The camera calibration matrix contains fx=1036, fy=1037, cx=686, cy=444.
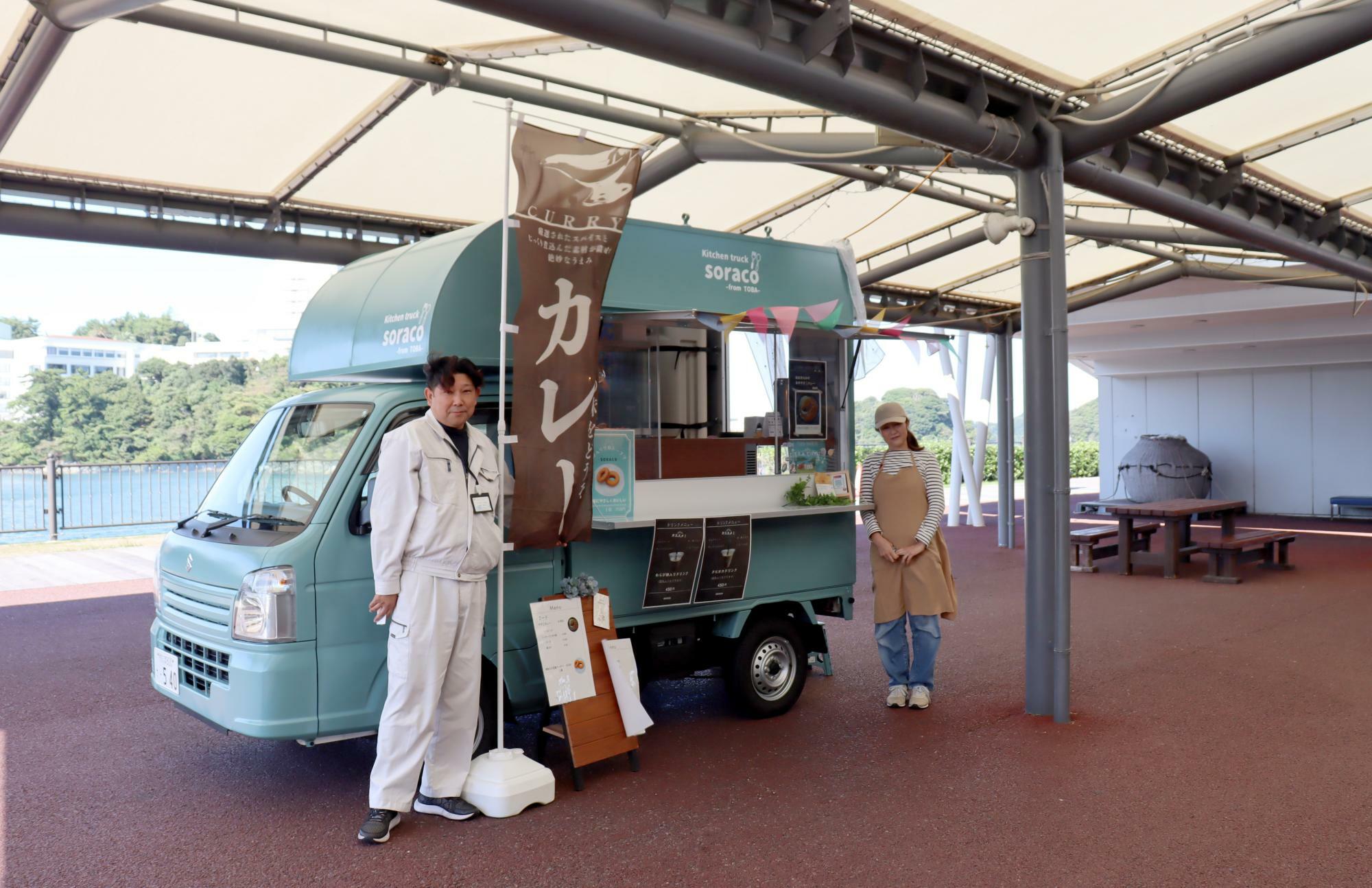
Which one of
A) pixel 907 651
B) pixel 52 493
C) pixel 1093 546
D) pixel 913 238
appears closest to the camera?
pixel 907 651

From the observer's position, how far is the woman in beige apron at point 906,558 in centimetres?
634

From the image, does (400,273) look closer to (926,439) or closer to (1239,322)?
(1239,322)

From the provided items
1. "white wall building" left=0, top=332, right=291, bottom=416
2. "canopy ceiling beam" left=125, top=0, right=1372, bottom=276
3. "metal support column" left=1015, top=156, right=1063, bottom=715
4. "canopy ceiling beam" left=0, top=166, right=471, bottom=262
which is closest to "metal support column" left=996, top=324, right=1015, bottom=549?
"canopy ceiling beam" left=125, top=0, right=1372, bottom=276

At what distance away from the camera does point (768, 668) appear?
6340 millimetres

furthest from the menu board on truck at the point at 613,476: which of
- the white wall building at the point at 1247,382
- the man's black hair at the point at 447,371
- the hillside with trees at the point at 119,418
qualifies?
the hillside with trees at the point at 119,418

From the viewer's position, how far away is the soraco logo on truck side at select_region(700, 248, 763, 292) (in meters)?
6.02

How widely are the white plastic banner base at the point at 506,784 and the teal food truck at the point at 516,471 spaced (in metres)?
0.29

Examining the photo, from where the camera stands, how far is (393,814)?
4.43 metres

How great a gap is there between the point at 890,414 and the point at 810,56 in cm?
244

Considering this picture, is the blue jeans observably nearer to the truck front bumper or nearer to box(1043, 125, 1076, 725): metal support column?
box(1043, 125, 1076, 725): metal support column

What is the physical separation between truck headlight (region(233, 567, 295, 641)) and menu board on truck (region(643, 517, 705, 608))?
1.91m

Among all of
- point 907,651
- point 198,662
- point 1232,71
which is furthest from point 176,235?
point 1232,71

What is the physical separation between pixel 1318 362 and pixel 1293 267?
686 cm

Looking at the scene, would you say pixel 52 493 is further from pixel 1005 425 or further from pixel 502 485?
pixel 1005 425
